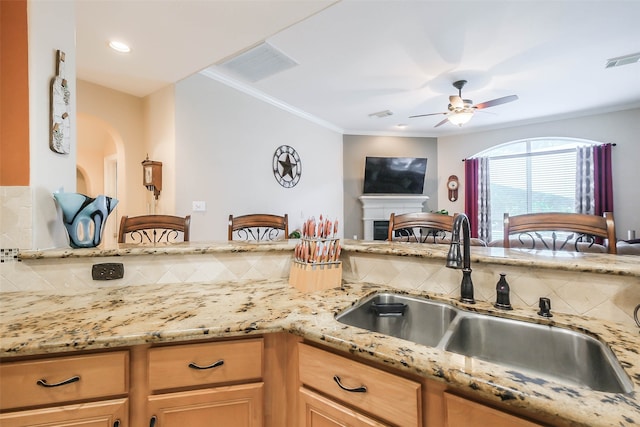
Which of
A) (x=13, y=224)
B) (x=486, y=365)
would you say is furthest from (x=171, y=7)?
(x=486, y=365)

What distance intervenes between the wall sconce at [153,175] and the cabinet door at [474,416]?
3.35 meters

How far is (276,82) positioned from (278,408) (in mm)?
3583

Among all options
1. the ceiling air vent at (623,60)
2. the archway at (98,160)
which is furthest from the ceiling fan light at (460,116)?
the archway at (98,160)

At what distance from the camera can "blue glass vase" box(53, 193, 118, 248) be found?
4.28 feet

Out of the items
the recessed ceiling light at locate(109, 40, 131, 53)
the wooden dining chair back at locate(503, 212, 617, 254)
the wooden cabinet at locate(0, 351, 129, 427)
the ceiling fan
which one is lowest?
the wooden cabinet at locate(0, 351, 129, 427)

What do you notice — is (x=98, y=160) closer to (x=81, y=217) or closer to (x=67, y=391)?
(x=81, y=217)

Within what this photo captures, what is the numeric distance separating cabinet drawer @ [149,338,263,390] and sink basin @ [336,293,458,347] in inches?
15.0

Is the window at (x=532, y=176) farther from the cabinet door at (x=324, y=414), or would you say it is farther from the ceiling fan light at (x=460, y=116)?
the cabinet door at (x=324, y=414)

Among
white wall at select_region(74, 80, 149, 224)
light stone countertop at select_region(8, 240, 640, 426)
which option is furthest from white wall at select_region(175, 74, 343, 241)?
light stone countertop at select_region(8, 240, 640, 426)

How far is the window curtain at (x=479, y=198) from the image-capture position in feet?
18.9

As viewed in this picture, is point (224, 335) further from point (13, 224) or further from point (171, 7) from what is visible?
point (171, 7)

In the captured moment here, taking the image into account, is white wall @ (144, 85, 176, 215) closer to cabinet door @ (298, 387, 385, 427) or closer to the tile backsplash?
the tile backsplash

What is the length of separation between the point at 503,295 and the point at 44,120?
2062 millimetres

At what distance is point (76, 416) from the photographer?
80 cm
